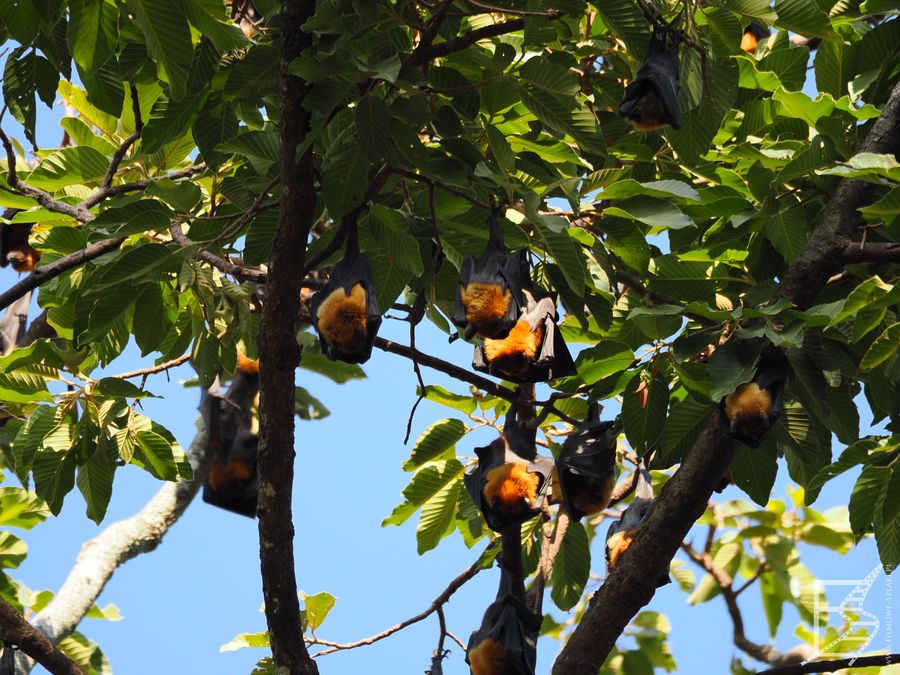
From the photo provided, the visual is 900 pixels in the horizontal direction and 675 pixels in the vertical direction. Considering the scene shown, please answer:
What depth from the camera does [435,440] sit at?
5.09 metres

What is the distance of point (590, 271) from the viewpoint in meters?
4.03

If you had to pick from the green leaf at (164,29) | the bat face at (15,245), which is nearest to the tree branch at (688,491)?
the green leaf at (164,29)

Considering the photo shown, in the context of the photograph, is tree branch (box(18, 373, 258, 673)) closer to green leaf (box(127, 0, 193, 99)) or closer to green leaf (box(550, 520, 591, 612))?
green leaf (box(550, 520, 591, 612))

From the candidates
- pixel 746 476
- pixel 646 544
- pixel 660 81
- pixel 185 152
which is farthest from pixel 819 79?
pixel 185 152

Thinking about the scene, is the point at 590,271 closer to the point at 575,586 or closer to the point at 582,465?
the point at 582,465

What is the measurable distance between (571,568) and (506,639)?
565 mm

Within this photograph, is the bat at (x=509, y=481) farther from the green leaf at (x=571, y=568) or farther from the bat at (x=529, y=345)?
the green leaf at (x=571, y=568)

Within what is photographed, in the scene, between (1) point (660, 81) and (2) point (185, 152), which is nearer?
(1) point (660, 81)

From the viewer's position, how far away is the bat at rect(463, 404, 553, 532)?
4266 millimetres

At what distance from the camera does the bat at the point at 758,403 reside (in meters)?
3.45

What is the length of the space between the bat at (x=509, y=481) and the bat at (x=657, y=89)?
4.45 feet

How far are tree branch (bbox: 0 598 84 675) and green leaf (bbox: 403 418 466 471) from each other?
167 cm

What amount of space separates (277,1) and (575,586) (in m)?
2.73

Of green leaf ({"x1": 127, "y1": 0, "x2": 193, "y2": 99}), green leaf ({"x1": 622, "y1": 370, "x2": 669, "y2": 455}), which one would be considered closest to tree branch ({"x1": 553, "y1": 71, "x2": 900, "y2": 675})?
green leaf ({"x1": 622, "y1": 370, "x2": 669, "y2": 455})
